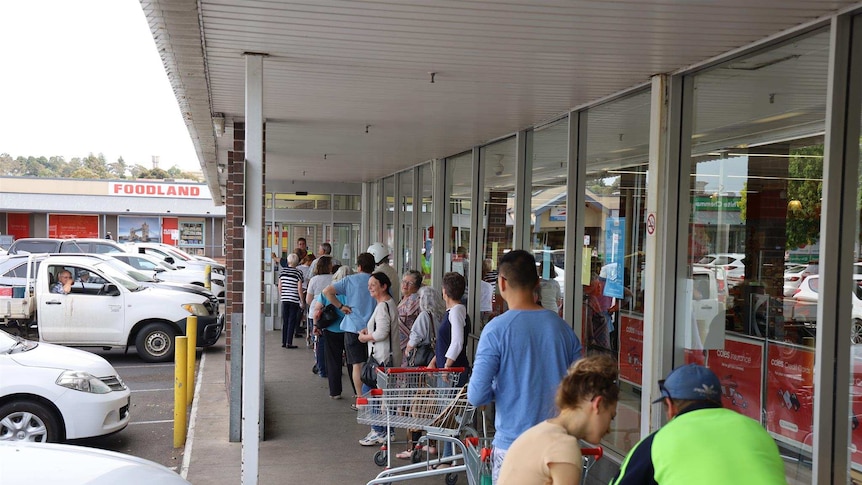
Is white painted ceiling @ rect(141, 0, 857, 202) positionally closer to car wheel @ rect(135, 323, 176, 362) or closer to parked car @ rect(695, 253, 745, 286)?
parked car @ rect(695, 253, 745, 286)

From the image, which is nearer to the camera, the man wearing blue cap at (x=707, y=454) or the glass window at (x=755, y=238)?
the man wearing blue cap at (x=707, y=454)

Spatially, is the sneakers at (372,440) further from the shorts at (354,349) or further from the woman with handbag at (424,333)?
the shorts at (354,349)

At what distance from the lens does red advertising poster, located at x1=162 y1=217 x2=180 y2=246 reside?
49.3 metres

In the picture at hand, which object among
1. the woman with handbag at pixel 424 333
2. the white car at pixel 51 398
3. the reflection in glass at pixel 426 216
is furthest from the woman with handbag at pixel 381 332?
the reflection in glass at pixel 426 216

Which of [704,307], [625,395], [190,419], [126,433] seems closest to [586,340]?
[625,395]

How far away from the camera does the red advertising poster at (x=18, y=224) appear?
4656cm

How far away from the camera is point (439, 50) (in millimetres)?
5523

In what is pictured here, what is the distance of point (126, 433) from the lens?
8.89m

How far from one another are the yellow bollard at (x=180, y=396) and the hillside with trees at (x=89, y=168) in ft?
368

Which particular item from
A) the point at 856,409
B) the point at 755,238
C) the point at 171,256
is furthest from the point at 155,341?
the point at 171,256

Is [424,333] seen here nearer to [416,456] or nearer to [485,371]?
[416,456]

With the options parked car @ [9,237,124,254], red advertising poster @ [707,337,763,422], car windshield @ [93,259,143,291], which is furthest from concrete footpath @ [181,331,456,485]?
parked car @ [9,237,124,254]

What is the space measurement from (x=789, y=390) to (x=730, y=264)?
3.39 ft

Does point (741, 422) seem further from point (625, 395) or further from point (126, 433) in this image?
point (126, 433)
